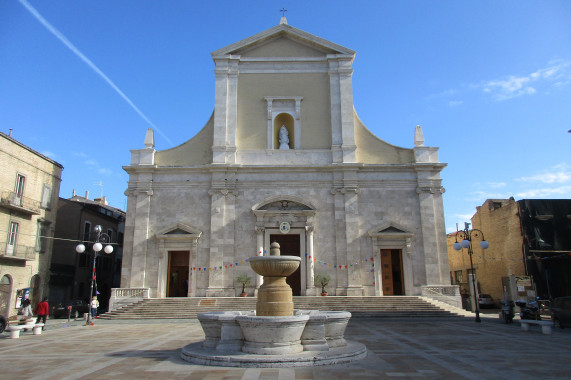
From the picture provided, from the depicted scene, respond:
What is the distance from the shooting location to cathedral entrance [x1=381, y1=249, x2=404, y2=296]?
2427cm

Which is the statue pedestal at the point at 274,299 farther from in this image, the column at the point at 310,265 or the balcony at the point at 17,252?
the balcony at the point at 17,252

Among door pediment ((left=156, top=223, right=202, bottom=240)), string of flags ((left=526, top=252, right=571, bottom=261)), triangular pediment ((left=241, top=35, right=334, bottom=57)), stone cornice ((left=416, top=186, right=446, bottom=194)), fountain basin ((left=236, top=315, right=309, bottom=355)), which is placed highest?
triangular pediment ((left=241, top=35, right=334, bottom=57))

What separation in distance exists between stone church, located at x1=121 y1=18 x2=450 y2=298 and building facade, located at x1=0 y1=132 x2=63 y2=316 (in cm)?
660

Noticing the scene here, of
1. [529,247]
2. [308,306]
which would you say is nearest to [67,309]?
[308,306]

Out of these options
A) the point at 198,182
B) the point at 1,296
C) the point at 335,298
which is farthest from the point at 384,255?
the point at 1,296

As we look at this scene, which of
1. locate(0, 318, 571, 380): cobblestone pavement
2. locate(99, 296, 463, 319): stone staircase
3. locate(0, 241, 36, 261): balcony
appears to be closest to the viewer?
locate(0, 318, 571, 380): cobblestone pavement

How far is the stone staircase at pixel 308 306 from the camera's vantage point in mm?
20047

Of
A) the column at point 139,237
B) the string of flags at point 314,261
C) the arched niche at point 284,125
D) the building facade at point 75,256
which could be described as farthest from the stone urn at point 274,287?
the building facade at point 75,256

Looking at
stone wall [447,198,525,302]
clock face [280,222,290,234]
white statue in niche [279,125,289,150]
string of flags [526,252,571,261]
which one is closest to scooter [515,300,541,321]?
string of flags [526,252,571,261]

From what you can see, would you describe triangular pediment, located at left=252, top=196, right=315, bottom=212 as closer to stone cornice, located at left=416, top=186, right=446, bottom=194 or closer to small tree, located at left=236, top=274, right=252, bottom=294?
small tree, located at left=236, top=274, right=252, bottom=294

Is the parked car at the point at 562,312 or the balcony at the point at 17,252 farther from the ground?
the balcony at the point at 17,252

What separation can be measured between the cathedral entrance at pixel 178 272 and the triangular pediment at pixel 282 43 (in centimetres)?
1265

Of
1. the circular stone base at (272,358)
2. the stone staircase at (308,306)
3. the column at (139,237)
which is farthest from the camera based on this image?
the column at (139,237)

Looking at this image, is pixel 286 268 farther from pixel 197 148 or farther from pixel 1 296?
pixel 1 296
